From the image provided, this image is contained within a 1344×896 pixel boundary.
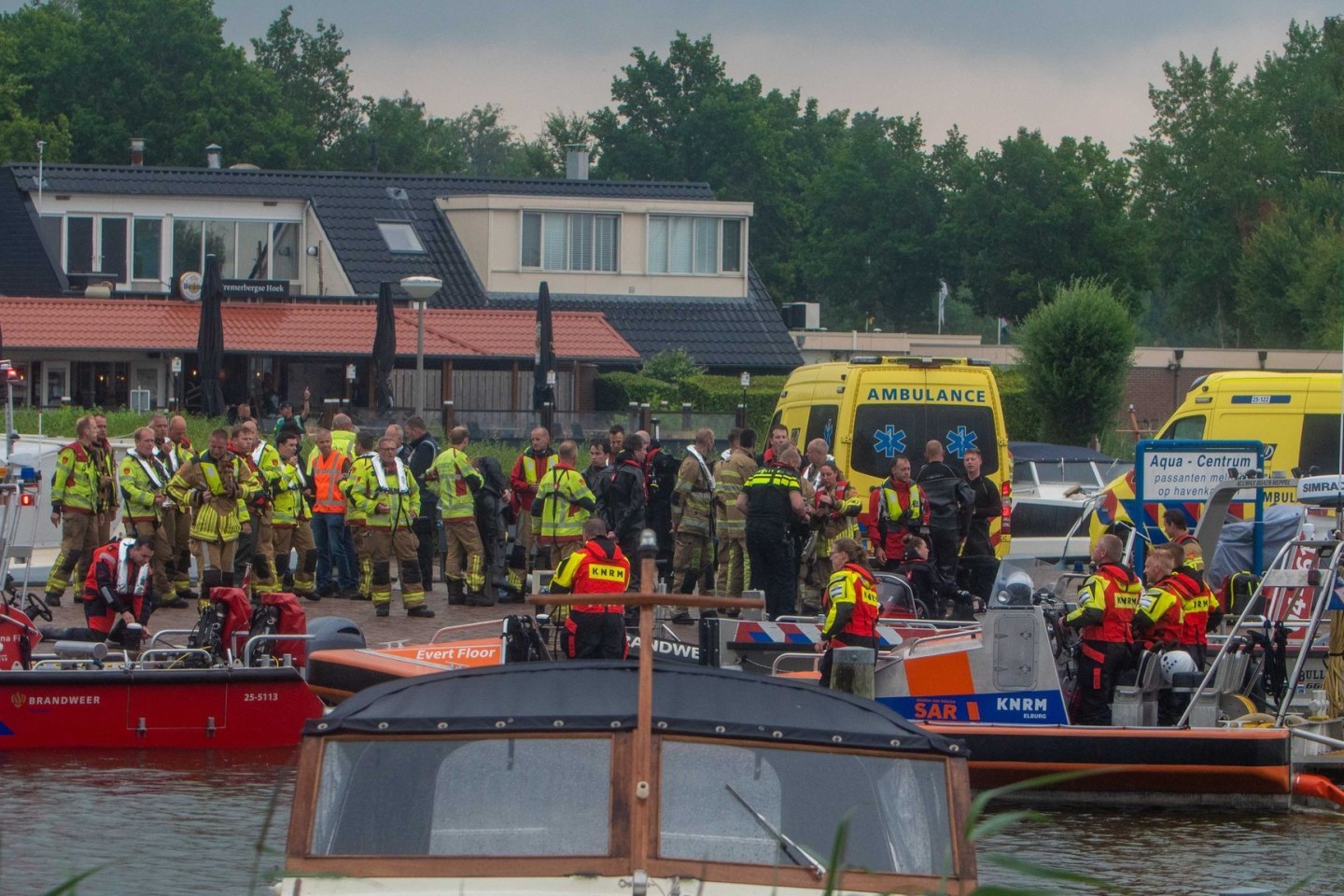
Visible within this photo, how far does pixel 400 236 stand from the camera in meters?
45.1

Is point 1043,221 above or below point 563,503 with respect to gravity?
above

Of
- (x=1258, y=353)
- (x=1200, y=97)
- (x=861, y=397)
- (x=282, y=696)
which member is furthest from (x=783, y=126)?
(x=282, y=696)

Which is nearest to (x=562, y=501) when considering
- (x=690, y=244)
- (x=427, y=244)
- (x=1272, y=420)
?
(x=1272, y=420)

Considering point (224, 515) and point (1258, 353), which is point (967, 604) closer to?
point (224, 515)

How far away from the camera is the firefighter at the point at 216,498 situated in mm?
17656

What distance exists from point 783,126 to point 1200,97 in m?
20.1

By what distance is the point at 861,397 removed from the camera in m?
18.8

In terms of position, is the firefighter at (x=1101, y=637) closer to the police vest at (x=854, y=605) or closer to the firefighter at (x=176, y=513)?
the police vest at (x=854, y=605)

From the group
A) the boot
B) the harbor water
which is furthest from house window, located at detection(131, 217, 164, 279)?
the harbor water

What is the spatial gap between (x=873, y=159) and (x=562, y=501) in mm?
66384

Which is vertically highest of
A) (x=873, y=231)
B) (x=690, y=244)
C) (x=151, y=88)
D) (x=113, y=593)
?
(x=151, y=88)

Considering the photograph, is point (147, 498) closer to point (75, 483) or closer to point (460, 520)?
point (75, 483)

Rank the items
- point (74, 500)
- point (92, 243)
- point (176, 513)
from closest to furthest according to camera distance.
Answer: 1. point (74, 500)
2. point (176, 513)
3. point (92, 243)

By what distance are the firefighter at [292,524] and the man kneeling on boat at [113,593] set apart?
3.94 m
